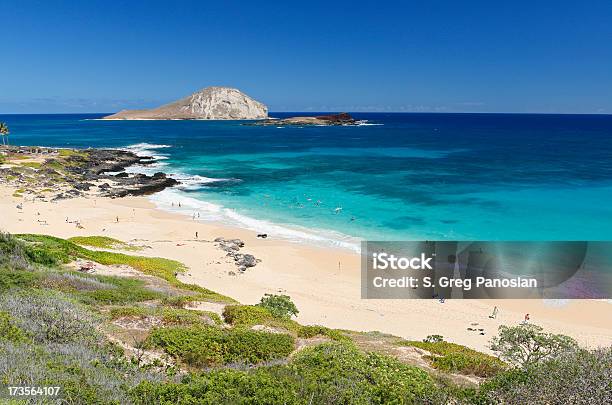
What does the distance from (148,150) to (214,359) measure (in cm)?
9208

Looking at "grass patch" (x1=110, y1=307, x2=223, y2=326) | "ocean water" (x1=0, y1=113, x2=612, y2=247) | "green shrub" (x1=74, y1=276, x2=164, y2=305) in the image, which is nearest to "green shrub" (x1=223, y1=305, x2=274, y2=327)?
"grass patch" (x1=110, y1=307, x2=223, y2=326)

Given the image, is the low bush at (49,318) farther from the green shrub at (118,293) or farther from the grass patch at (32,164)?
the grass patch at (32,164)

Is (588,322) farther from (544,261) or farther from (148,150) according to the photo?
(148,150)

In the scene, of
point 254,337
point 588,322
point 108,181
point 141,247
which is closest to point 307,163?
point 108,181

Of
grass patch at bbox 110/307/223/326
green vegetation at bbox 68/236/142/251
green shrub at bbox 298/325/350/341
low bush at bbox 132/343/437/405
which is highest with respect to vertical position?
low bush at bbox 132/343/437/405

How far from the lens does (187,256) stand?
2978 centimetres

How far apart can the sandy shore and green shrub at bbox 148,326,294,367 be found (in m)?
8.74

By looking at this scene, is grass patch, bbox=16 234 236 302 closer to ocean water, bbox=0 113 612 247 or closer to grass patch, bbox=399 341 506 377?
grass patch, bbox=399 341 506 377

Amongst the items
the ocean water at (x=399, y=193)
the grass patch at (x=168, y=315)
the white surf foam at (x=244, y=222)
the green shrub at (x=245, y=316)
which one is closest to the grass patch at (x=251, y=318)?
the green shrub at (x=245, y=316)

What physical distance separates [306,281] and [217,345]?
1614 centimetres

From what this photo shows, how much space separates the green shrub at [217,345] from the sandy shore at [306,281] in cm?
874

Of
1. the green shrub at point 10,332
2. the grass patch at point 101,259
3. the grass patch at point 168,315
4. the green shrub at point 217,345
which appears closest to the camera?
the green shrub at point 10,332

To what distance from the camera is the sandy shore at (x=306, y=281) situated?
66.4ft

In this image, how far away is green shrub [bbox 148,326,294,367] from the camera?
395 inches
